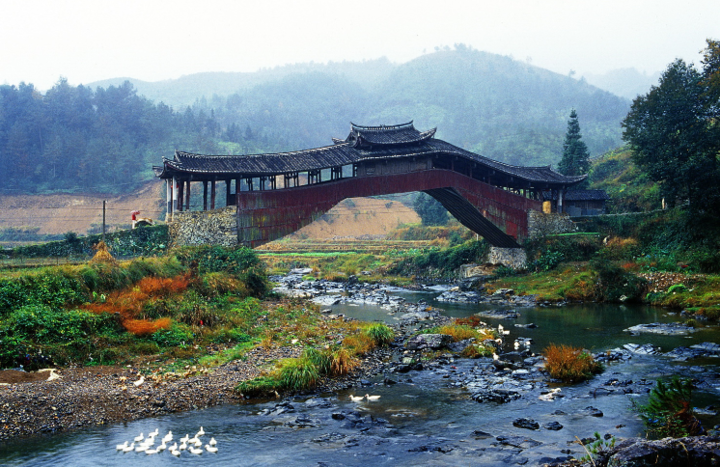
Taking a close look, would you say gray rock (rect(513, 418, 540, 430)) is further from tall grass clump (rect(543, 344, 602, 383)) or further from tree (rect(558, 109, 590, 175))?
tree (rect(558, 109, 590, 175))

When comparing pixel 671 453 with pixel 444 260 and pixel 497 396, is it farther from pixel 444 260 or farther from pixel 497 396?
pixel 444 260

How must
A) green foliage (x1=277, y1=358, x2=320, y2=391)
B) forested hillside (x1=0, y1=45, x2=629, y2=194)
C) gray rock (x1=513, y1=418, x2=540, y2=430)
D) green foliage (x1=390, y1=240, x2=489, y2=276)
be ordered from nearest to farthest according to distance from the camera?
gray rock (x1=513, y1=418, x2=540, y2=430) → green foliage (x1=277, y1=358, x2=320, y2=391) → green foliage (x1=390, y1=240, x2=489, y2=276) → forested hillside (x1=0, y1=45, x2=629, y2=194)

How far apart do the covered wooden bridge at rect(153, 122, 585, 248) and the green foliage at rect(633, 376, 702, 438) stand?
22445 mm

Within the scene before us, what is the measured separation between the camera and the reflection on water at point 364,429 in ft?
34.8

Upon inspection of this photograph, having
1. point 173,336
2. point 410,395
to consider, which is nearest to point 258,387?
point 410,395

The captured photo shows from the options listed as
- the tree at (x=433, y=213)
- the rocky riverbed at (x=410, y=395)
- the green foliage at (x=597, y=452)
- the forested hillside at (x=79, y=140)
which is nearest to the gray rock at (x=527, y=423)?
the rocky riverbed at (x=410, y=395)

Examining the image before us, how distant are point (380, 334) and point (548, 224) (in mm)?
24787

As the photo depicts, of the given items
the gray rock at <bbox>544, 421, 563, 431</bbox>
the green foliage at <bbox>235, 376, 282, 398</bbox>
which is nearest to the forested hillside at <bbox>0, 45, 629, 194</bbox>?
the green foliage at <bbox>235, 376, 282, 398</bbox>

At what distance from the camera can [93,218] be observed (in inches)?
2830

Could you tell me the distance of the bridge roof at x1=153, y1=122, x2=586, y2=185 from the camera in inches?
1140

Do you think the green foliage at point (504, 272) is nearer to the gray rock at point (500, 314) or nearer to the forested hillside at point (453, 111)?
the gray rock at point (500, 314)

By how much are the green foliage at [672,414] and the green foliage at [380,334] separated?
939 centimetres

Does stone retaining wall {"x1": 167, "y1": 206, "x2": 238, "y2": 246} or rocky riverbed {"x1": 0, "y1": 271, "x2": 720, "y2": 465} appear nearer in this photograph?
rocky riverbed {"x1": 0, "y1": 271, "x2": 720, "y2": 465}

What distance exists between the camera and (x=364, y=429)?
1206cm
